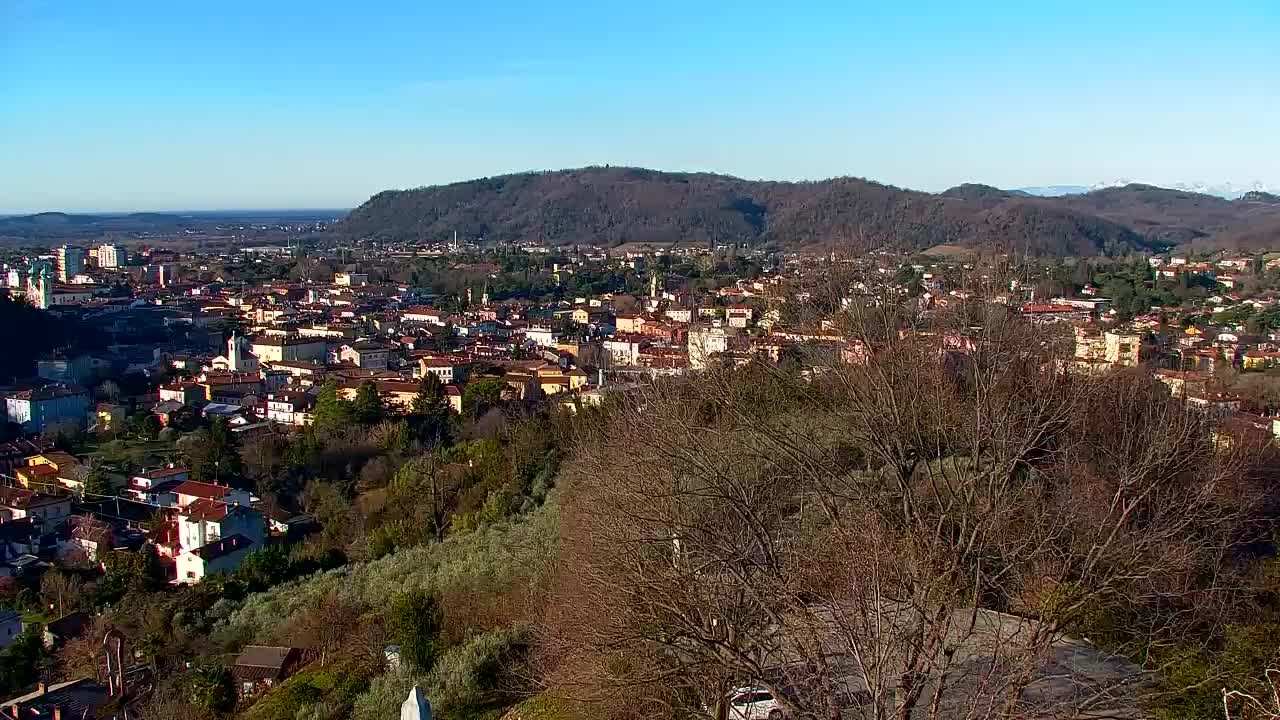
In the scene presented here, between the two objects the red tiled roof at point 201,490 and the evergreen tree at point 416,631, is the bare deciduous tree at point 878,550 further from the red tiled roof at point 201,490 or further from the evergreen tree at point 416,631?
the red tiled roof at point 201,490

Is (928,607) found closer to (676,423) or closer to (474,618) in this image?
(676,423)

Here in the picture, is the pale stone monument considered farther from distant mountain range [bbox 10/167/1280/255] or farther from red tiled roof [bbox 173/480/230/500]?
distant mountain range [bbox 10/167/1280/255]

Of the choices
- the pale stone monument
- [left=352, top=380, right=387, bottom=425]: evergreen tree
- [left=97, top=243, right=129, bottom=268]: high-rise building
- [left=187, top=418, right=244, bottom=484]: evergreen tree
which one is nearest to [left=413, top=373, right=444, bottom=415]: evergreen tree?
[left=352, top=380, right=387, bottom=425]: evergreen tree

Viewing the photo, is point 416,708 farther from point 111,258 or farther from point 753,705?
point 111,258

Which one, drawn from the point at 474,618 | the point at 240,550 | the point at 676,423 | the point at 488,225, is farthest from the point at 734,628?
the point at 488,225

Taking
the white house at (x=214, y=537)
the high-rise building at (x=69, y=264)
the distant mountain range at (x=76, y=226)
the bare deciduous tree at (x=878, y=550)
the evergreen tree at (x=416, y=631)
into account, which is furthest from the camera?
the distant mountain range at (x=76, y=226)

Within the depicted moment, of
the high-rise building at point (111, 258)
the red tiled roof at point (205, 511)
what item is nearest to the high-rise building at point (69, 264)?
the high-rise building at point (111, 258)

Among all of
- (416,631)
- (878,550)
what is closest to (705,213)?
(416,631)
